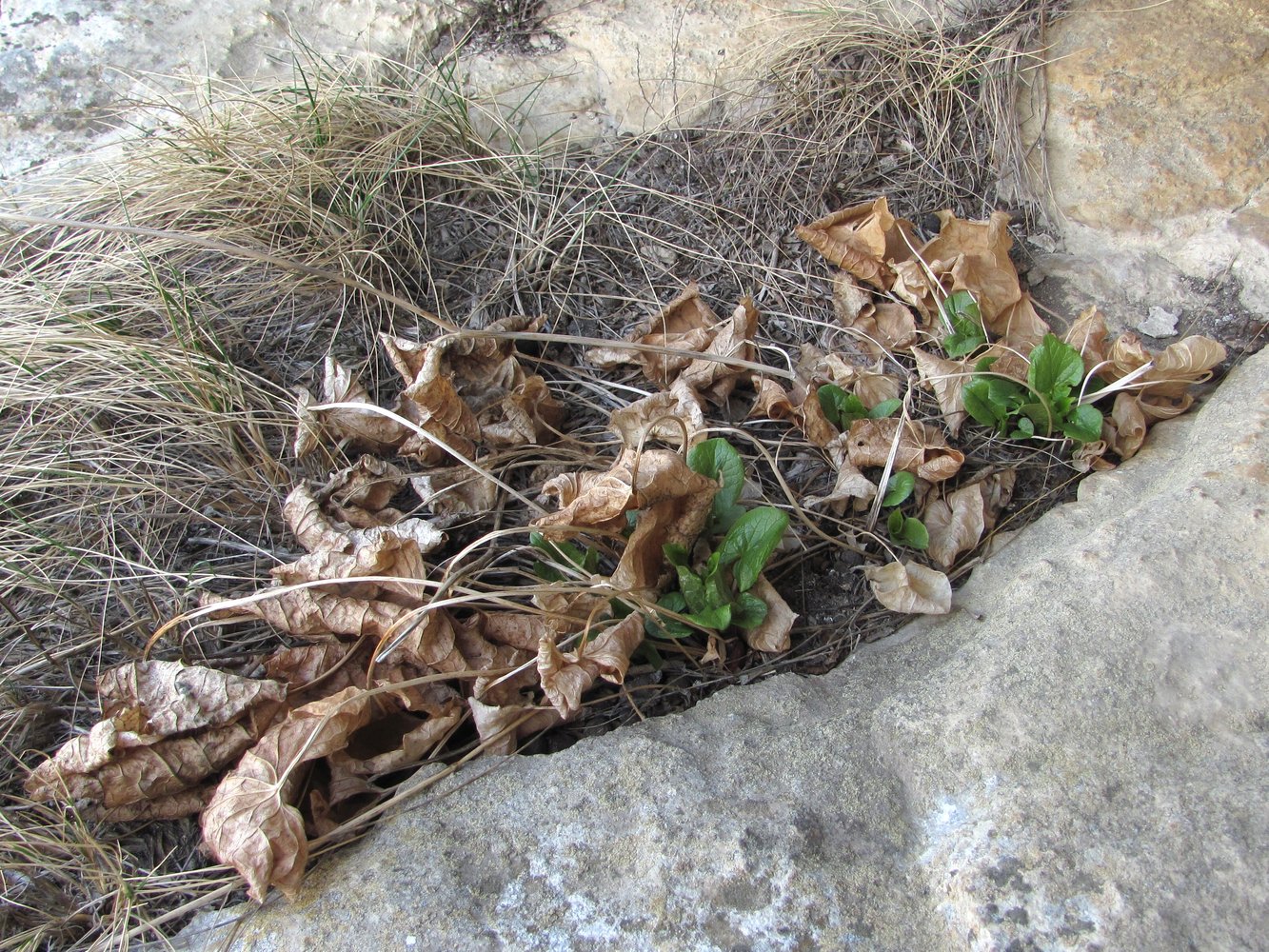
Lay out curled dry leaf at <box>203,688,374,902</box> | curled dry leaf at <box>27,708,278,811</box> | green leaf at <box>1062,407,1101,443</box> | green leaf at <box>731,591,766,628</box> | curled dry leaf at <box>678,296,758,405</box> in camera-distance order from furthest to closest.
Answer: curled dry leaf at <box>678,296,758,405</box> → green leaf at <box>1062,407,1101,443</box> → green leaf at <box>731,591,766,628</box> → curled dry leaf at <box>27,708,278,811</box> → curled dry leaf at <box>203,688,374,902</box>

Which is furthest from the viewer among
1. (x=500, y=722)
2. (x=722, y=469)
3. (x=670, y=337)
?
(x=670, y=337)

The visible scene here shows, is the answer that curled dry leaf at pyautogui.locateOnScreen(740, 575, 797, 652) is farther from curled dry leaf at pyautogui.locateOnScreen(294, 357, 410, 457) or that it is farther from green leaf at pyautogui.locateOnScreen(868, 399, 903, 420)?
curled dry leaf at pyautogui.locateOnScreen(294, 357, 410, 457)

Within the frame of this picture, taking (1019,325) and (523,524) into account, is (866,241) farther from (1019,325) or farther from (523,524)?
(523,524)

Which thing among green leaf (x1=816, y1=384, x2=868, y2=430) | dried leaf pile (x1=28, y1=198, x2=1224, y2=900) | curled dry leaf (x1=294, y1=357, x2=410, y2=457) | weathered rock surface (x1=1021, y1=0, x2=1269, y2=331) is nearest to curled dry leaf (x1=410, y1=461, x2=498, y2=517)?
dried leaf pile (x1=28, y1=198, x2=1224, y2=900)

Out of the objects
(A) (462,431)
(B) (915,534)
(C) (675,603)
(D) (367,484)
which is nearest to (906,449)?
(B) (915,534)

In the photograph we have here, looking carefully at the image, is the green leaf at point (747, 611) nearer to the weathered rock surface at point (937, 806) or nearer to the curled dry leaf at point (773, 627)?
the curled dry leaf at point (773, 627)
